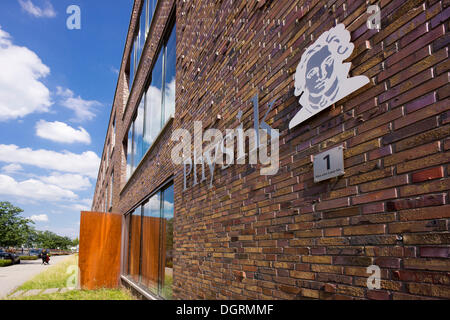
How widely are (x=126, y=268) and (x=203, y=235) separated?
7.66 metres

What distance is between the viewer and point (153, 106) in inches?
349

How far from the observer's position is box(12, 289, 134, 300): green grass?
9.31 metres

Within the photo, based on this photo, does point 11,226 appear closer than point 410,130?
No

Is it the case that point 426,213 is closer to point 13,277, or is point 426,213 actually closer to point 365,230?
point 365,230

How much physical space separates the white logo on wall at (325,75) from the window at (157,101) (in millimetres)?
4016

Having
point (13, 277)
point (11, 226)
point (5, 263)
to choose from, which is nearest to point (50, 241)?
point (11, 226)

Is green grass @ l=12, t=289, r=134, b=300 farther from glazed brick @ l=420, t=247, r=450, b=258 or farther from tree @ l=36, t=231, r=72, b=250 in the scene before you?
tree @ l=36, t=231, r=72, b=250

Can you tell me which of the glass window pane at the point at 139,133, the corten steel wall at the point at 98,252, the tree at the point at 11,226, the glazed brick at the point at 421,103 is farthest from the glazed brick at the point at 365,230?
the tree at the point at 11,226

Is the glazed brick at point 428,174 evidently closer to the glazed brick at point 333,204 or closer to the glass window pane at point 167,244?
the glazed brick at point 333,204

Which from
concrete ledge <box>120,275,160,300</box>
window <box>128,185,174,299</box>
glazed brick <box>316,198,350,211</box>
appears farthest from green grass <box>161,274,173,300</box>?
glazed brick <box>316,198,350,211</box>

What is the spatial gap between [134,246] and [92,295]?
A: 1.66m

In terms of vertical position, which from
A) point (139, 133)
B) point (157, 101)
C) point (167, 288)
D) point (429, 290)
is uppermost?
point (157, 101)

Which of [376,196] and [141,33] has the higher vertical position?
[141,33]

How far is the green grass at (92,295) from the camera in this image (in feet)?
30.6
